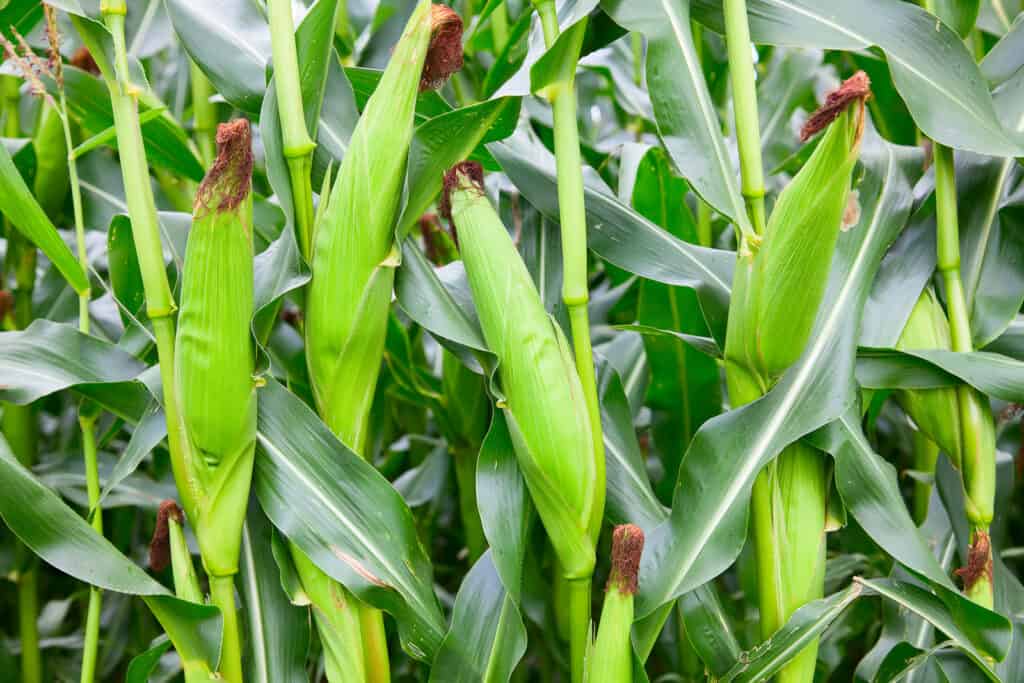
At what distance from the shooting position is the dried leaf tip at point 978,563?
3.05ft

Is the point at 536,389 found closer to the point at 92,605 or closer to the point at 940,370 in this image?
the point at 940,370

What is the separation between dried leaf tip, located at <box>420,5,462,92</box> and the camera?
2.85 feet

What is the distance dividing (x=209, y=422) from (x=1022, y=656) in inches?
34.6

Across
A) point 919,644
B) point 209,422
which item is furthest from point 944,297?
point 209,422

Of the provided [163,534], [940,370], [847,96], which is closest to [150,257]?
[163,534]

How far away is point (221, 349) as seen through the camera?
817 mm

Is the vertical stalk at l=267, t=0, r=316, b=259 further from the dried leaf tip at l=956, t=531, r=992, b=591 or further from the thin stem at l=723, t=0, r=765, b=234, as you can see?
the dried leaf tip at l=956, t=531, r=992, b=591

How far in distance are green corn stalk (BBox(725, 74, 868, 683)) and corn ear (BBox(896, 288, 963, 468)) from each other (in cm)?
Result: 14

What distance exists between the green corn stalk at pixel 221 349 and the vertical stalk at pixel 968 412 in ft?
2.31

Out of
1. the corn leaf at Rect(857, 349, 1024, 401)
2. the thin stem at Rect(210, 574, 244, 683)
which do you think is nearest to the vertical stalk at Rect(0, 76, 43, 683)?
the thin stem at Rect(210, 574, 244, 683)

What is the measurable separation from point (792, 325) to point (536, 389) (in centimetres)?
24

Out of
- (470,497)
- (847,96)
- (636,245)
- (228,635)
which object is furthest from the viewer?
(470,497)

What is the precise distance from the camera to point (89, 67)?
1.34 metres

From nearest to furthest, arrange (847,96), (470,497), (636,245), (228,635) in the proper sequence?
(847,96), (228,635), (636,245), (470,497)
